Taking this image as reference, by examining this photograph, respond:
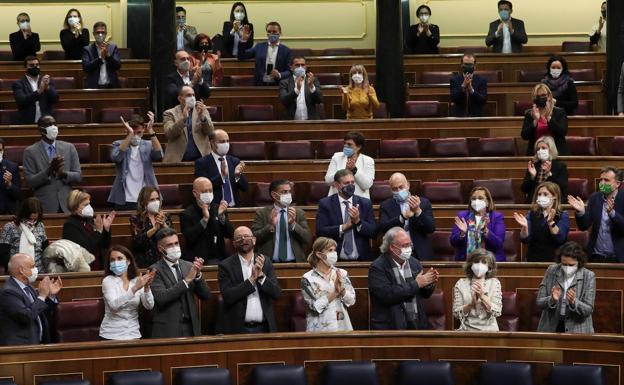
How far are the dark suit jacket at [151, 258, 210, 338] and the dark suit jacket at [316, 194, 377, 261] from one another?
1192 mm

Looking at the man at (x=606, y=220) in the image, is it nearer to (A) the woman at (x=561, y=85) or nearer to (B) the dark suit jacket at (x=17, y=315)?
(A) the woman at (x=561, y=85)

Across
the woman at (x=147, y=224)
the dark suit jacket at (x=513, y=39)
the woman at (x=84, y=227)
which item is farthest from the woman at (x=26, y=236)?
the dark suit jacket at (x=513, y=39)

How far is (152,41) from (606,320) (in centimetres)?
545

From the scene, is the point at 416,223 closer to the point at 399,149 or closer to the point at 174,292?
the point at 174,292

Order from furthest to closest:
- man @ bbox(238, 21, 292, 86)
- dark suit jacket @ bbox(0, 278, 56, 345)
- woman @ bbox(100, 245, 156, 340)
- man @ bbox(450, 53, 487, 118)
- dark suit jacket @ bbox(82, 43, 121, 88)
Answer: dark suit jacket @ bbox(82, 43, 121, 88) < man @ bbox(238, 21, 292, 86) < man @ bbox(450, 53, 487, 118) < woman @ bbox(100, 245, 156, 340) < dark suit jacket @ bbox(0, 278, 56, 345)

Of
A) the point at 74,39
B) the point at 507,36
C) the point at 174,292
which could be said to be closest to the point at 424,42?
A: the point at 507,36

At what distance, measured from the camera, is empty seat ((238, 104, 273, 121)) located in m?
12.9

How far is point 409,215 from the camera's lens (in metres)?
9.74

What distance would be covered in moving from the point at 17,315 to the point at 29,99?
163 inches

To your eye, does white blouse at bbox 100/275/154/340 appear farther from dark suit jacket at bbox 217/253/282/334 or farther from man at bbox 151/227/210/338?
dark suit jacket at bbox 217/253/282/334

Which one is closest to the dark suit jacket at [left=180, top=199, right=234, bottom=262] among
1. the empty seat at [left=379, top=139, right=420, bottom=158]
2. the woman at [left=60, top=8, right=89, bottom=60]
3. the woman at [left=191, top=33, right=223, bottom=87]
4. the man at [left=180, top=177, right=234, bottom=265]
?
the man at [left=180, top=177, right=234, bottom=265]

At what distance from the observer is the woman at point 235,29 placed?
14.3m

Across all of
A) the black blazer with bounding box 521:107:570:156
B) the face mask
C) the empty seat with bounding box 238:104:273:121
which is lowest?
the face mask

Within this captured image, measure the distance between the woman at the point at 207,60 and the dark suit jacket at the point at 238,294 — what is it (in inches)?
146
